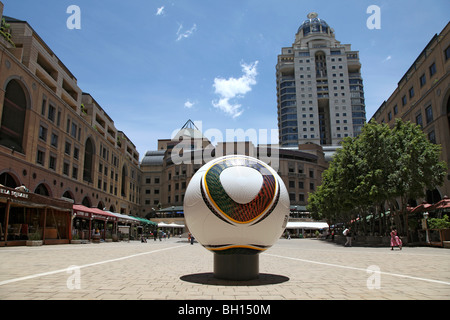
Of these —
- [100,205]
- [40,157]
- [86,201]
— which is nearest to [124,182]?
[100,205]

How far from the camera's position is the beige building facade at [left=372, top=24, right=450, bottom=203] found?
33.6 meters

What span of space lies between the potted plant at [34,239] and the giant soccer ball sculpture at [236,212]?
20265 mm

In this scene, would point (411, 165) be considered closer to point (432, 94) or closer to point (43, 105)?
point (432, 94)

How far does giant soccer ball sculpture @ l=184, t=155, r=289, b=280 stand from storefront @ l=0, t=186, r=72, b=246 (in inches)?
703

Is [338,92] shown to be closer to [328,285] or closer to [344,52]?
→ [344,52]

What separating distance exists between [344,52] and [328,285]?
471 ft

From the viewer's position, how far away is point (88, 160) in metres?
49.9

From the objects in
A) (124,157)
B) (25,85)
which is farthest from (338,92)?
(25,85)

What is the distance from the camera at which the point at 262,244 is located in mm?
7367

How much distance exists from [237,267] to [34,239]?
21649mm

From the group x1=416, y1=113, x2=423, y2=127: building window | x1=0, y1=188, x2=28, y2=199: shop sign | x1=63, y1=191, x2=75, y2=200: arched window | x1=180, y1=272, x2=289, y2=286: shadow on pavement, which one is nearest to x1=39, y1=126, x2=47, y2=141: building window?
x1=63, y1=191, x2=75, y2=200: arched window

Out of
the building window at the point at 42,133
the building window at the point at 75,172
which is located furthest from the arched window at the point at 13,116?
the building window at the point at 75,172

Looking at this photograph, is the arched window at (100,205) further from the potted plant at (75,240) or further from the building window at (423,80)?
the building window at (423,80)
